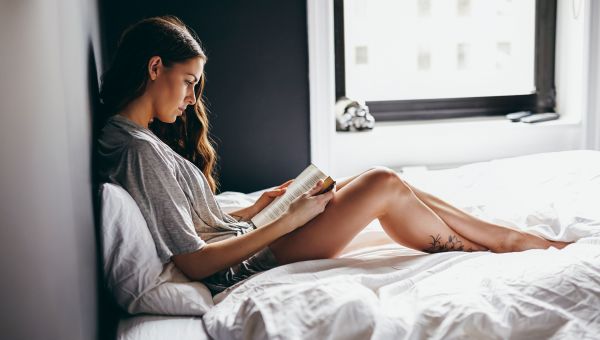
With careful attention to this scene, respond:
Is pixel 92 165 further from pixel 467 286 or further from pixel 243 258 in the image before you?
pixel 467 286

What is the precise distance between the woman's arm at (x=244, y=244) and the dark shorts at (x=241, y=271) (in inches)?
2.7

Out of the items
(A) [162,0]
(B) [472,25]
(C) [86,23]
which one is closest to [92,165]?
(C) [86,23]

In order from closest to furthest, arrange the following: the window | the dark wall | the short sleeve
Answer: the short sleeve, the dark wall, the window

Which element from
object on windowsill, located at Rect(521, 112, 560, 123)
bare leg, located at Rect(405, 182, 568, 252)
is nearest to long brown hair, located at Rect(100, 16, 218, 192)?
bare leg, located at Rect(405, 182, 568, 252)

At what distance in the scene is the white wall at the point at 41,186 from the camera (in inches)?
35.2

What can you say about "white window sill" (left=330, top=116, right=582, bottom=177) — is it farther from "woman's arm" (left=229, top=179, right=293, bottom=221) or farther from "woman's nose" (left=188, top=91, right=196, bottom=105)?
"woman's nose" (left=188, top=91, right=196, bottom=105)

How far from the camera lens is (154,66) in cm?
172

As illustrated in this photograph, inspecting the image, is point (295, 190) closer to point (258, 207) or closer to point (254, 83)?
point (258, 207)

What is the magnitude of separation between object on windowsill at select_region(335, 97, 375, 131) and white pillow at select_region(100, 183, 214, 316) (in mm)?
1674

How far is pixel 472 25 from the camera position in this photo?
3.32m

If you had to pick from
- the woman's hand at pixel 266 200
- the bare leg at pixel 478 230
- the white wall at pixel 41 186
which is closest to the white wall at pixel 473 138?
the woman's hand at pixel 266 200

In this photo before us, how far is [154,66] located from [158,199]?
36 centimetres

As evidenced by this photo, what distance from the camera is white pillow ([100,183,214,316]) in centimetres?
146

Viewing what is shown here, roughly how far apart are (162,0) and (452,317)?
1857 millimetres
